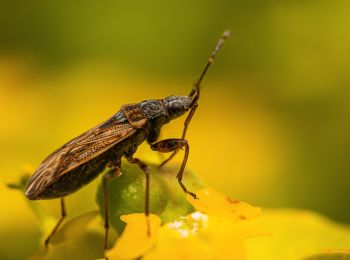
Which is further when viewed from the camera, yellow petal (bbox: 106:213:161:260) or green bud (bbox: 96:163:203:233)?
green bud (bbox: 96:163:203:233)

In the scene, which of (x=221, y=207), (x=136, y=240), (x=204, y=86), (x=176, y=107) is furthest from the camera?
(x=204, y=86)

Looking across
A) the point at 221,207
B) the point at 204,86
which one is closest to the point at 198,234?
the point at 221,207

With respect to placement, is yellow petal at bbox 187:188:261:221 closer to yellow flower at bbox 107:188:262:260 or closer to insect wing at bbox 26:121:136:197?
yellow flower at bbox 107:188:262:260

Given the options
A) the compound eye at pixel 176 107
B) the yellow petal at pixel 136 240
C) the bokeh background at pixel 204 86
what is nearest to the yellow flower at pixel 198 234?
the yellow petal at pixel 136 240

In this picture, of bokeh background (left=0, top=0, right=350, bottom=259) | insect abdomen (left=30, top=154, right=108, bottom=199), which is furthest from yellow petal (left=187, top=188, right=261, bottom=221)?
bokeh background (left=0, top=0, right=350, bottom=259)

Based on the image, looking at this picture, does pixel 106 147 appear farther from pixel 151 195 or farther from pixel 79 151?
pixel 151 195

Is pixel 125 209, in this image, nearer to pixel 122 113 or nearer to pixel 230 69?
pixel 122 113
